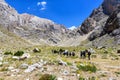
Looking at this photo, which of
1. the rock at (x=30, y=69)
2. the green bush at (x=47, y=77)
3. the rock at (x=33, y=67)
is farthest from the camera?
the rock at (x=33, y=67)

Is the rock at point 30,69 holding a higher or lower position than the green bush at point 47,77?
higher

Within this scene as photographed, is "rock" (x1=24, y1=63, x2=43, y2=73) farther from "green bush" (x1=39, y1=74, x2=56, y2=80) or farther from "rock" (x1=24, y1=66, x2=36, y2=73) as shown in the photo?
"green bush" (x1=39, y1=74, x2=56, y2=80)

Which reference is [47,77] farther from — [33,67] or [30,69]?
[33,67]

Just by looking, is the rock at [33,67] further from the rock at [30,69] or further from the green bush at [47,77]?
the green bush at [47,77]

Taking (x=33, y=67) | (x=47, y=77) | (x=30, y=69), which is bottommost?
(x=47, y=77)

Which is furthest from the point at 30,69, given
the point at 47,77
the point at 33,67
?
the point at 47,77

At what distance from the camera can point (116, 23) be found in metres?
186

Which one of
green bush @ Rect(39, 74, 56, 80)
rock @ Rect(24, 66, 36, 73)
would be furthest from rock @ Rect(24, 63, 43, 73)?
green bush @ Rect(39, 74, 56, 80)

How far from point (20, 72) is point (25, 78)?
151 centimetres

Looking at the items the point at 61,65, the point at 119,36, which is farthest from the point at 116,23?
the point at 61,65

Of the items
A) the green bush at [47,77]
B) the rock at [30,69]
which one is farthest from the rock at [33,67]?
the green bush at [47,77]

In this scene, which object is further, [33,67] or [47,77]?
[33,67]

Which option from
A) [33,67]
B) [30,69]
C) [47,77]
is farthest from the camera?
[33,67]

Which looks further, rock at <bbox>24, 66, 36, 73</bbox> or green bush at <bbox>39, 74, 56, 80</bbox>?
rock at <bbox>24, 66, 36, 73</bbox>
